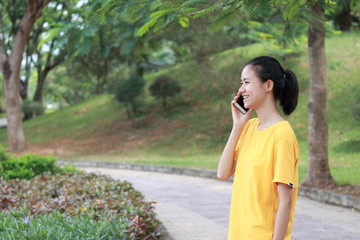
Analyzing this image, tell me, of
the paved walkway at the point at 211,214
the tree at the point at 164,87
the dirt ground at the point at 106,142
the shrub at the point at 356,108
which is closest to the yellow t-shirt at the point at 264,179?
the paved walkway at the point at 211,214

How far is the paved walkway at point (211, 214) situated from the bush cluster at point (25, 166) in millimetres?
2116

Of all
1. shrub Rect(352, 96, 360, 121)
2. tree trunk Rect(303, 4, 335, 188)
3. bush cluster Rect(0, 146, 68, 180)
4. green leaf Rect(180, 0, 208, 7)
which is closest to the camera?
green leaf Rect(180, 0, 208, 7)

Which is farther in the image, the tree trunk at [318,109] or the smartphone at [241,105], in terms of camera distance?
the tree trunk at [318,109]

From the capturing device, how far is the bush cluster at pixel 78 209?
16.6ft

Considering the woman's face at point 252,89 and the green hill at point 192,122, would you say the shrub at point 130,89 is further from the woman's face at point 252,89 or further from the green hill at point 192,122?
the woman's face at point 252,89

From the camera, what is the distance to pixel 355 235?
693 cm

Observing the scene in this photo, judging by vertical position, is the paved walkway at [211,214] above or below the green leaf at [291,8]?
below

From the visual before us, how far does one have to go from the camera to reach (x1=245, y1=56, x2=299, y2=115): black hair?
3.00 m

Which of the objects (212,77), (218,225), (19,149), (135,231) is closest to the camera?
(135,231)

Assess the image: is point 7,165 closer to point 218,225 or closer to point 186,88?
point 218,225

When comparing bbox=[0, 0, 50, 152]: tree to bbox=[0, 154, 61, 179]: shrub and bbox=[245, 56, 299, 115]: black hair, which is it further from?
bbox=[245, 56, 299, 115]: black hair

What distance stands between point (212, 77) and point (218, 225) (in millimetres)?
17523

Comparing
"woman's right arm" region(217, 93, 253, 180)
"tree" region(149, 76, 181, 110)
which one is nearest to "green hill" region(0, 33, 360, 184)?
"tree" region(149, 76, 181, 110)

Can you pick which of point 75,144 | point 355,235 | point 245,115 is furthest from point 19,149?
point 245,115
